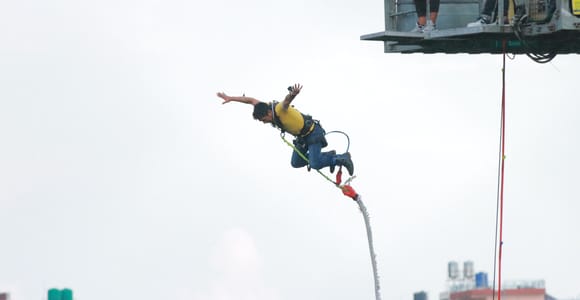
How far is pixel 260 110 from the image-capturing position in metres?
38.8

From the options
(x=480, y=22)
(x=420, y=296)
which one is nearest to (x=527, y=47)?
(x=480, y=22)

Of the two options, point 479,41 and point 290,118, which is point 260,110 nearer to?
point 290,118

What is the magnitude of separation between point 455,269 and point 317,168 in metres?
87.9

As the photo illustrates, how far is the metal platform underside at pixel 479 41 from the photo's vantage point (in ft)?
127

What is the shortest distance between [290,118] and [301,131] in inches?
18.8

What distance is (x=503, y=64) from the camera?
40062 millimetres

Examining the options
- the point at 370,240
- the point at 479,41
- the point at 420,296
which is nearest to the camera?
the point at 370,240

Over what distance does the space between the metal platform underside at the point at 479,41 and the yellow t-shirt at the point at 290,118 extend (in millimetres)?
2016

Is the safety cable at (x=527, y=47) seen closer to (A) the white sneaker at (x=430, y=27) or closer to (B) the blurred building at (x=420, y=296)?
(A) the white sneaker at (x=430, y=27)

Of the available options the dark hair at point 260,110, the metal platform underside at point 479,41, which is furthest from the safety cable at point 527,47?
the dark hair at point 260,110

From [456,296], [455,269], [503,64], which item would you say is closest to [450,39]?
[503,64]

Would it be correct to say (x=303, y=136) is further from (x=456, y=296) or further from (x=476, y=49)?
(x=456, y=296)

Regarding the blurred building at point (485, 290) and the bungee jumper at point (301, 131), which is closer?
the bungee jumper at point (301, 131)

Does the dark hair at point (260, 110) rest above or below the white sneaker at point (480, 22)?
below
